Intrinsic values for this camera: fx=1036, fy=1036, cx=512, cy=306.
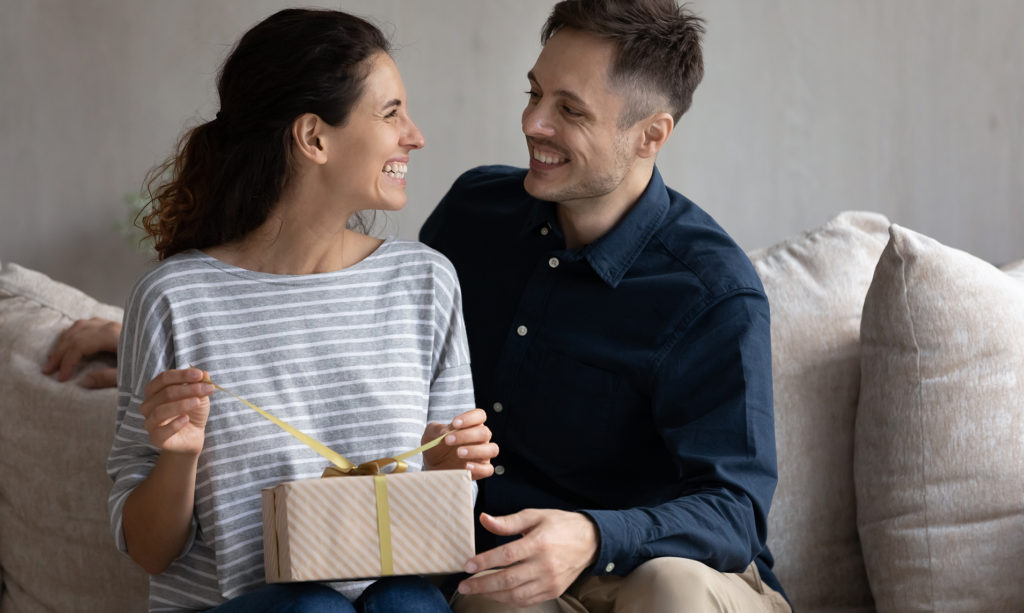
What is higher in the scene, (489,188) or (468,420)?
(489,188)

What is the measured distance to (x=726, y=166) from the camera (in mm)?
2656

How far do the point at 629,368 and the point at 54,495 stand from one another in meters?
0.95

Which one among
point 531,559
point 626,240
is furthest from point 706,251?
point 531,559

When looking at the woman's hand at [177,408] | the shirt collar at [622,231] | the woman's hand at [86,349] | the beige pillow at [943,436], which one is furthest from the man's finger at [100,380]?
the beige pillow at [943,436]

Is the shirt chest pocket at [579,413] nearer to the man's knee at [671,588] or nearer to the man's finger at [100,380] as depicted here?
the man's knee at [671,588]

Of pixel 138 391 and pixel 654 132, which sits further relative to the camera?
pixel 654 132

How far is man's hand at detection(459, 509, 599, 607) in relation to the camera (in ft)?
3.77

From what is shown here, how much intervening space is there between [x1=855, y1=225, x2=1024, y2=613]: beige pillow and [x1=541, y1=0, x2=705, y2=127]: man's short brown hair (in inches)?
17.0

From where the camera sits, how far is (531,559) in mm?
1175

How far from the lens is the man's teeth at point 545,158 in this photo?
1.62 metres

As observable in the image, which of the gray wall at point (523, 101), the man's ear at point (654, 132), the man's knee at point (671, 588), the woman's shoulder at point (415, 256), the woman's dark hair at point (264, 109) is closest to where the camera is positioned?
the man's knee at point (671, 588)

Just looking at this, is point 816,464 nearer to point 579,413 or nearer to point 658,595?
point 579,413

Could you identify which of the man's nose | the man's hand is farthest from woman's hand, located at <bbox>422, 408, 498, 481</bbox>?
the man's nose

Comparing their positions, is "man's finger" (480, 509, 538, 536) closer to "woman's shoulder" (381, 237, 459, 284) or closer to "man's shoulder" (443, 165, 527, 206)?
"woman's shoulder" (381, 237, 459, 284)
